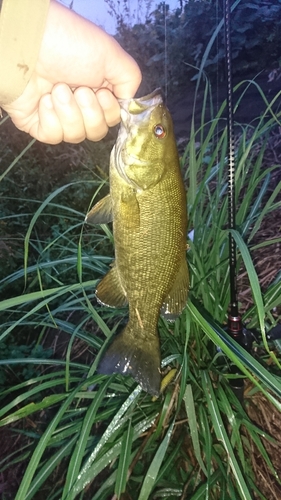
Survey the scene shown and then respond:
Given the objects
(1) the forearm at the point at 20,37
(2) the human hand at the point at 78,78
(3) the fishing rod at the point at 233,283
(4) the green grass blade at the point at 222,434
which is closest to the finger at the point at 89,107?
(2) the human hand at the point at 78,78

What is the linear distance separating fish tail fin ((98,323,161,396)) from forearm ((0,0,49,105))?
0.57 m

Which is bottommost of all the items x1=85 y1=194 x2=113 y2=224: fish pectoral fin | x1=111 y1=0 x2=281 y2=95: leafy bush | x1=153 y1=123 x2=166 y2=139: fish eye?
x1=85 y1=194 x2=113 y2=224: fish pectoral fin

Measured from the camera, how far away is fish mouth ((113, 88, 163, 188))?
3.11ft

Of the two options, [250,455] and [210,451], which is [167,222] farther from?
[250,455]

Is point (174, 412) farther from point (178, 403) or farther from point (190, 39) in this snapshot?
point (190, 39)

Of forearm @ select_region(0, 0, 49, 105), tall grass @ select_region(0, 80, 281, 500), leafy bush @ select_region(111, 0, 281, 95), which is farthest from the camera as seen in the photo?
→ leafy bush @ select_region(111, 0, 281, 95)

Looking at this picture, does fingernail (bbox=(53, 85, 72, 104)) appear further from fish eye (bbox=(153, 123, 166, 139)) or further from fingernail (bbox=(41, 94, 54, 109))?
fish eye (bbox=(153, 123, 166, 139))

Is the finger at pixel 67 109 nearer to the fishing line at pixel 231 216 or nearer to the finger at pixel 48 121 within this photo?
the finger at pixel 48 121

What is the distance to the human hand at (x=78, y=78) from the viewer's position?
38.9 inches

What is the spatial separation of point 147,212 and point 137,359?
1.09ft

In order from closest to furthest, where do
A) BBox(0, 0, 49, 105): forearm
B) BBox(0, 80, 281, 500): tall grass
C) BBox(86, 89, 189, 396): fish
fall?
BBox(0, 0, 49, 105): forearm < BBox(86, 89, 189, 396): fish < BBox(0, 80, 281, 500): tall grass

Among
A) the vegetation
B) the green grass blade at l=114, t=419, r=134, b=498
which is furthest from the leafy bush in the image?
the green grass blade at l=114, t=419, r=134, b=498

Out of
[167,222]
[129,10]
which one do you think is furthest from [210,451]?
[129,10]

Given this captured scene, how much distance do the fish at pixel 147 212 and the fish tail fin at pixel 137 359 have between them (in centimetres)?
7
